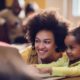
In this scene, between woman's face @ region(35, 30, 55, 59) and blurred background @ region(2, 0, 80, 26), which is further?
blurred background @ region(2, 0, 80, 26)

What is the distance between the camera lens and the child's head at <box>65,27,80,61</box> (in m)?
0.67

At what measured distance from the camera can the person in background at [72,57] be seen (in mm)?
649

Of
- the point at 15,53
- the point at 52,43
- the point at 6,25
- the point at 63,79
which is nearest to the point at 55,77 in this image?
the point at 63,79

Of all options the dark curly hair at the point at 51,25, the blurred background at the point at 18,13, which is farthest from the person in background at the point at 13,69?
the blurred background at the point at 18,13

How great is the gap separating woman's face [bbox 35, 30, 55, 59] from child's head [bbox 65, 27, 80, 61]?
0.18ft

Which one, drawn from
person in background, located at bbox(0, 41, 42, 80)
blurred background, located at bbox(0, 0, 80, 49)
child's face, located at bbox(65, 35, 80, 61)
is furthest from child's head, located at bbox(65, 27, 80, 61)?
blurred background, located at bbox(0, 0, 80, 49)

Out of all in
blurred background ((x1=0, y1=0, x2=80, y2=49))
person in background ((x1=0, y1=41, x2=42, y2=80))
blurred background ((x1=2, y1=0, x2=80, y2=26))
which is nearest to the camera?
person in background ((x1=0, y1=41, x2=42, y2=80))

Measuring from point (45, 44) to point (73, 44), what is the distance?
3.6 inches

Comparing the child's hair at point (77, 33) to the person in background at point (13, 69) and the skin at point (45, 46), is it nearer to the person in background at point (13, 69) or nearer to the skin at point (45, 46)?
the skin at point (45, 46)

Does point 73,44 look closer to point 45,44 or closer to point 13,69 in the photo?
point 45,44

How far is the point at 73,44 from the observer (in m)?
0.68

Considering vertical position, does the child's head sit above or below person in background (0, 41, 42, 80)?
above

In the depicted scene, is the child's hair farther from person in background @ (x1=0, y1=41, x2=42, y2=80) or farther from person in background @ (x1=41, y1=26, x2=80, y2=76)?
person in background @ (x1=0, y1=41, x2=42, y2=80)

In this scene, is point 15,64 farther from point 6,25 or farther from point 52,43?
point 6,25
